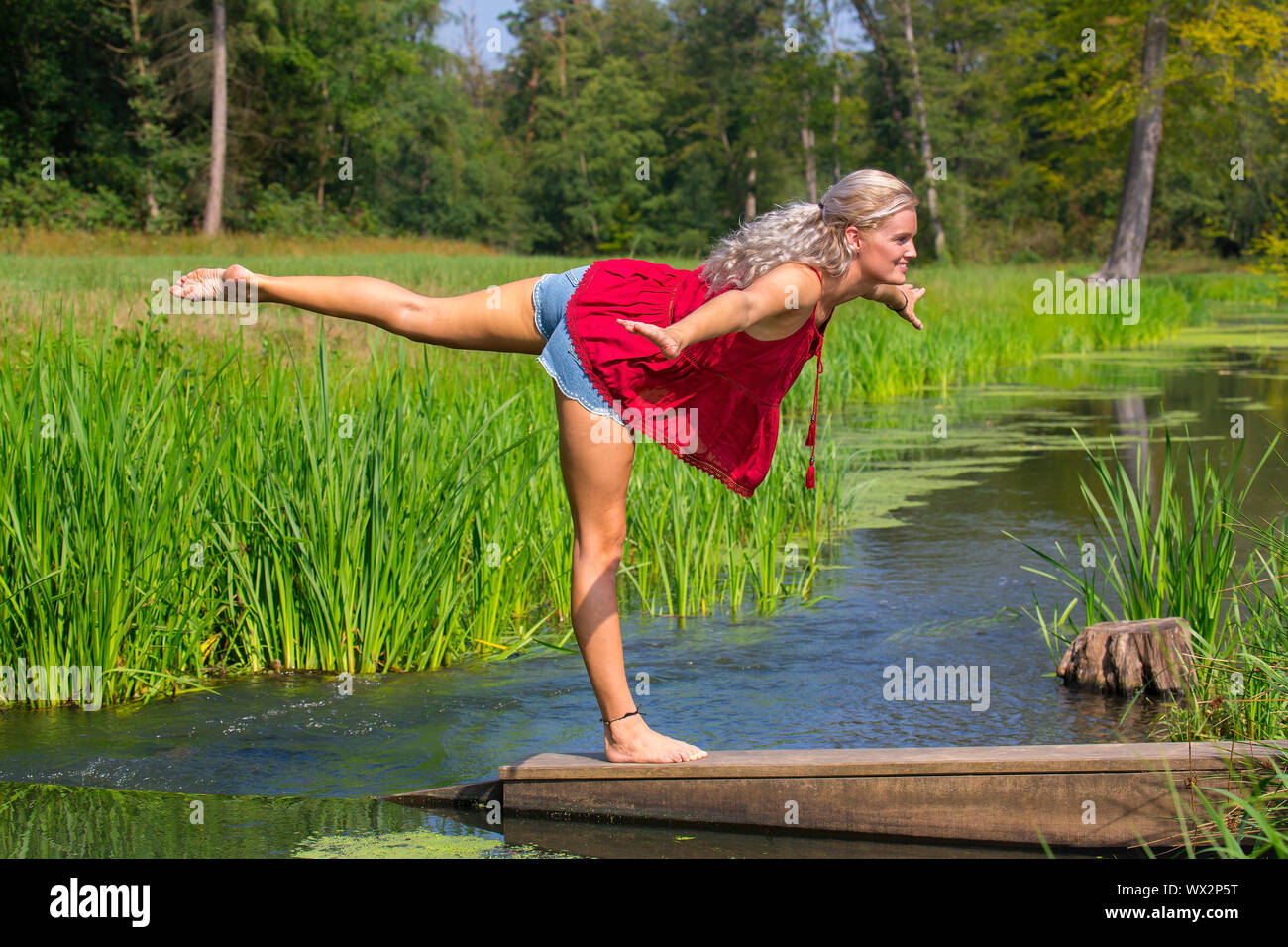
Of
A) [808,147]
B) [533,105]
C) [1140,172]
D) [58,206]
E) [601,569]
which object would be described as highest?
[533,105]

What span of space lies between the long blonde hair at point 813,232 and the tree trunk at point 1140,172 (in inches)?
832

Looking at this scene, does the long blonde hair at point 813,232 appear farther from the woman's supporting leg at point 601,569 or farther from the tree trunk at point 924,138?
the tree trunk at point 924,138

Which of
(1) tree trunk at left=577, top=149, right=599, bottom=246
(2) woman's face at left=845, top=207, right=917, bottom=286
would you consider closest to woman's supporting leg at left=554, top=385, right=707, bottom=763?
(2) woman's face at left=845, top=207, right=917, bottom=286

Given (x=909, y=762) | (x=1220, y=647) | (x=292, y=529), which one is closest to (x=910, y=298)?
(x=909, y=762)

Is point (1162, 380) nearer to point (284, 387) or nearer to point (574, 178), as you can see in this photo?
point (284, 387)

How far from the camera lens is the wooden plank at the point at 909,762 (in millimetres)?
2812

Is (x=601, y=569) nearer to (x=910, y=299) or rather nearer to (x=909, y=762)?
(x=909, y=762)

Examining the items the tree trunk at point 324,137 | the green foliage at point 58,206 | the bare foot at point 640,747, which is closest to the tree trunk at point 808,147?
the tree trunk at point 324,137

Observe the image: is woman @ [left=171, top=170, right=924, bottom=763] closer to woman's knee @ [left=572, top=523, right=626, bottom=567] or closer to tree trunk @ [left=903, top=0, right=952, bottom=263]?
woman's knee @ [left=572, top=523, right=626, bottom=567]

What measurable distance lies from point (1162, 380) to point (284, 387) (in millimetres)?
10427

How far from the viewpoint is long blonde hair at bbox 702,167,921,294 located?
2.92m

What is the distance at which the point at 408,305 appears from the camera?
306 centimetres

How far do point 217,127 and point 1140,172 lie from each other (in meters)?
21.8
